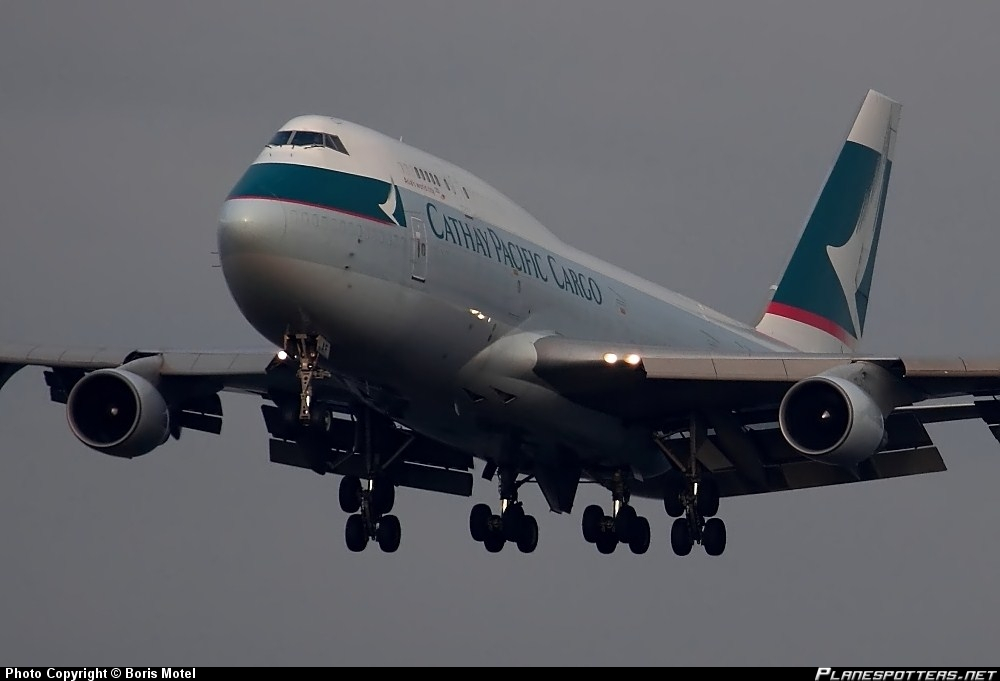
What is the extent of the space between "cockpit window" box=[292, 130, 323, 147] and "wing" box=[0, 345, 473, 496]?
19.0 ft

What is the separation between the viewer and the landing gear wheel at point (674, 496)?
43.8 meters

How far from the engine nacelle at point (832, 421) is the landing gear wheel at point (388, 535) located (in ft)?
32.6

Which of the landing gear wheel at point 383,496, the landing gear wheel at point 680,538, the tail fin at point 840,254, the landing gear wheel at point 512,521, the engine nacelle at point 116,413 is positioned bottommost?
the landing gear wheel at point 680,538

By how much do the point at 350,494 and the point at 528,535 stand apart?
13.2 feet

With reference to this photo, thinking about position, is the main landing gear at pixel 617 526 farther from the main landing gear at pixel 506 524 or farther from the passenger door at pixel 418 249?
the passenger door at pixel 418 249

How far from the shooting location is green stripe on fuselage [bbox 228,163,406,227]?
34500mm

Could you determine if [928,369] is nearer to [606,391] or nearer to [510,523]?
[606,391]

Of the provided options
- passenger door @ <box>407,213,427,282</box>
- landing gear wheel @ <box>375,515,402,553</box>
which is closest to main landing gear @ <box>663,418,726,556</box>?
landing gear wheel @ <box>375,515,402,553</box>

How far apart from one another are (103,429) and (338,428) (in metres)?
5.24

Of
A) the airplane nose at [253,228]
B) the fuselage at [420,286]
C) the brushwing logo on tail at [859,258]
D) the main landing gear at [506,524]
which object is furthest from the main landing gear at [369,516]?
the brushwing logo on tail at [859,258]

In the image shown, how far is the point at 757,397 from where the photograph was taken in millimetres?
41281

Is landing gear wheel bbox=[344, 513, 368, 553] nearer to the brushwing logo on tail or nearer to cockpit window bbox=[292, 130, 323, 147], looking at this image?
cockpit window bbox=[292, 130, 323, 147]

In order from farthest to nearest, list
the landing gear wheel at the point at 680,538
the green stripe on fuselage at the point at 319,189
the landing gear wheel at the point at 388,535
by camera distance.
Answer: the landing gear wheel at the point at 388,535 → the landing gear wheel at the point at 680,538 → the green stripe on fuselage at the point at 319,189

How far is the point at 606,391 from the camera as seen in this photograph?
3962 cm
